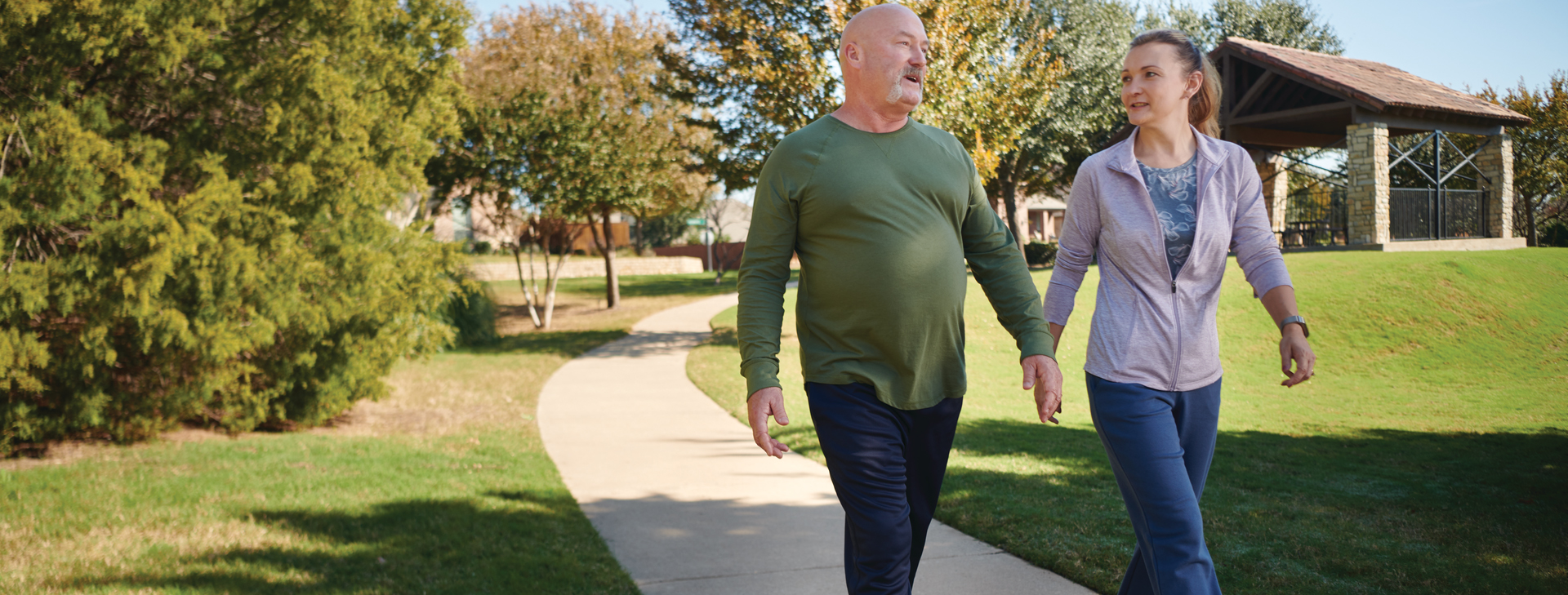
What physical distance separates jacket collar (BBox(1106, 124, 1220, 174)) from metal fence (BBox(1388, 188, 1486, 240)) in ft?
59.1

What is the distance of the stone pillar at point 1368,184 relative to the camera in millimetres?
17438

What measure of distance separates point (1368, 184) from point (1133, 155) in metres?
17.8

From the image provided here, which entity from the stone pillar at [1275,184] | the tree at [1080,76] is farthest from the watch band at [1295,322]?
the stone pillar at [1275,184]

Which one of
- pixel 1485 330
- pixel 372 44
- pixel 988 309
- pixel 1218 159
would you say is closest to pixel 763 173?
pixel 1218 159

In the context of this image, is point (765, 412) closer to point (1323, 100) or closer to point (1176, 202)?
point (1176, 202)

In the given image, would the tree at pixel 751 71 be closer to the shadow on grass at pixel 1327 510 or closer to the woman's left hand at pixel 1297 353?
the shadow on grass at pixel 1327 510

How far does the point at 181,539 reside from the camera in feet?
16.9

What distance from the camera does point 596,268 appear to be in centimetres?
3806

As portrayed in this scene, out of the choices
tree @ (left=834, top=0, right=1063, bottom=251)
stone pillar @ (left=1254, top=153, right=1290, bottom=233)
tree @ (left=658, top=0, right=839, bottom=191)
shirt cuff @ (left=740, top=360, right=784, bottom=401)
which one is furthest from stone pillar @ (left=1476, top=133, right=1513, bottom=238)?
shirt cuff @ (left=740, top=360, right=784, bottom=401)

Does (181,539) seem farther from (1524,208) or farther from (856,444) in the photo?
(1524,208)

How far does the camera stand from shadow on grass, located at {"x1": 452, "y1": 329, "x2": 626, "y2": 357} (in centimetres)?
1691

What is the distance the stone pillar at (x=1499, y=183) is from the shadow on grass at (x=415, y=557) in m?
19.7

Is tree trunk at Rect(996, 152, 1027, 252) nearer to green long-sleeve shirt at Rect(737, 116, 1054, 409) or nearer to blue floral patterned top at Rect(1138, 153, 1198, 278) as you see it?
blue floral patterned top at Rect(1138, 153, 1198, 278)

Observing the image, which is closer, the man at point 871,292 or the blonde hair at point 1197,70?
the man at point 871,292
